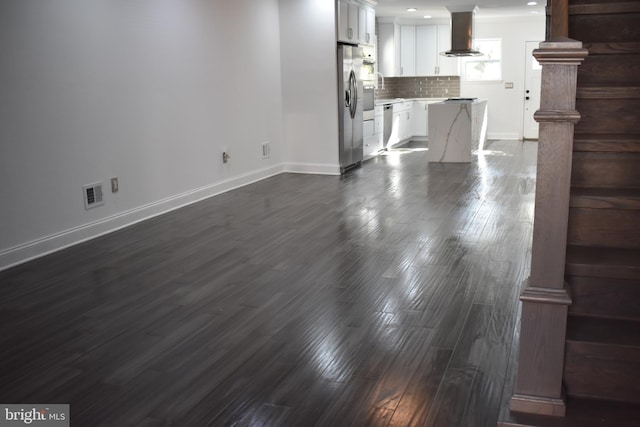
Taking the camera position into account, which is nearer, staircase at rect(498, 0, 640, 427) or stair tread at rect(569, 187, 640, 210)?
staircase at rect(498, 0, 640, 427)

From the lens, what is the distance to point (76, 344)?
118 inches

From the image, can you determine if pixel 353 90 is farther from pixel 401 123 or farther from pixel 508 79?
pixel 508 79

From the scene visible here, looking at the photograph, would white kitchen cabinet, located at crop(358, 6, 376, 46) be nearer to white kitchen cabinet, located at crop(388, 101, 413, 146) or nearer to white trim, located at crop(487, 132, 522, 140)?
white kitchen cabinet, located at crop(388, 101, 413, 146)

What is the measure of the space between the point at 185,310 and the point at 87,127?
2.32m

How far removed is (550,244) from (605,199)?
1.94 ft

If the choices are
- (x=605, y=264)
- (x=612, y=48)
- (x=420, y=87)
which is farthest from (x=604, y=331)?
(x=420, y=87)

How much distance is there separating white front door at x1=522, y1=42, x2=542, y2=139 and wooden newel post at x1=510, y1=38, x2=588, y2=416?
10.8 metres

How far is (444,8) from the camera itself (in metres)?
10.3

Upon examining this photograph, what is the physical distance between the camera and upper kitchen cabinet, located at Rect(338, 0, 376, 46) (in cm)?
812

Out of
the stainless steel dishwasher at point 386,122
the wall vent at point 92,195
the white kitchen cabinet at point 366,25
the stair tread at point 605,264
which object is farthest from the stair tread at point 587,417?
the stainless steel dishwasher at point 386,122

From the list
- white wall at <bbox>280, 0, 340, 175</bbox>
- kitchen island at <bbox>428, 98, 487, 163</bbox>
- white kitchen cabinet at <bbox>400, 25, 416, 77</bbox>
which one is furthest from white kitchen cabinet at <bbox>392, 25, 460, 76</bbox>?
white wall at <bbox>280, 0, 340, 175</bbox>

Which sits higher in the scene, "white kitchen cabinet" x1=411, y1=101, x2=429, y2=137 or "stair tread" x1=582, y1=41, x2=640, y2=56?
"stair tread" x1=582, y1=41, x2=640, y2=56

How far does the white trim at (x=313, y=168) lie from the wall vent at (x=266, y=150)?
0.54 m

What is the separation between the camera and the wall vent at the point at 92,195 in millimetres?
5043
